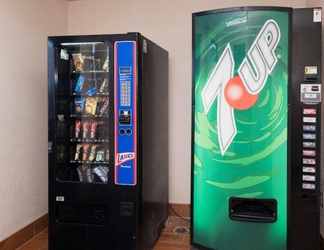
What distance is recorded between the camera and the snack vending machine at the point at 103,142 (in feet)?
7.61

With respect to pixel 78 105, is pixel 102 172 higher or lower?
lower

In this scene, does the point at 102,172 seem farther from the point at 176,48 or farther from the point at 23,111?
the point at 176,48

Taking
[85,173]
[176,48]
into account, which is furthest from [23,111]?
[176,48]

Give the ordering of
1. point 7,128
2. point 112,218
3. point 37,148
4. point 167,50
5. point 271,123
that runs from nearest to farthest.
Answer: point 271,123 → point 112,218 → point 7,128 → point 37,148 → point 167,50

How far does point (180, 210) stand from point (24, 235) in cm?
137

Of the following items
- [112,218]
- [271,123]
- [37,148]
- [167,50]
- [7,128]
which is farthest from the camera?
[167,50]

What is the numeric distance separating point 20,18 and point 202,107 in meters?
1.58

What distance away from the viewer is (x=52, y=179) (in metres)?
2.46

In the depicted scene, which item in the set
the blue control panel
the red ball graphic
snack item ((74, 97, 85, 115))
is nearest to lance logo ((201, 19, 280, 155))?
the red ball graphic

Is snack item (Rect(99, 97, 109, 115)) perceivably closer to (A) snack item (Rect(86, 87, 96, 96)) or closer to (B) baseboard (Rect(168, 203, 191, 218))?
(A) snack item (Rect(86, 87, 96, 96))

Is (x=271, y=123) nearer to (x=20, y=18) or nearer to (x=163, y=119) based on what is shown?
(x=163, y=119)

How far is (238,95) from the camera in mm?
2236

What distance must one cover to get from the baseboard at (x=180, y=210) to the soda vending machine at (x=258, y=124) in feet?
2.89

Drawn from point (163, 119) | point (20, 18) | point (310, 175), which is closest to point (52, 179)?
point (163, 119)
